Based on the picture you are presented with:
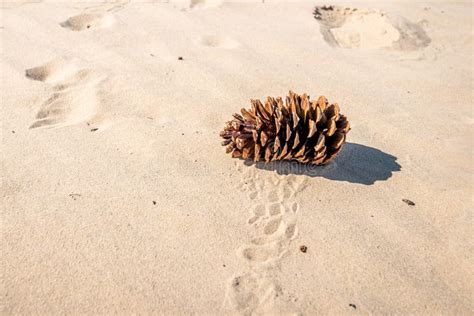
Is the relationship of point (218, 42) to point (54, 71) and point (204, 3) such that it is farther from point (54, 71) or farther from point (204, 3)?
point (54, 71)

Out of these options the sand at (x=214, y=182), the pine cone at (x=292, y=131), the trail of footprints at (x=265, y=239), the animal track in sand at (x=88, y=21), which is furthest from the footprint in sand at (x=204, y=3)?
the trail of footprints at (x=265, y=239)

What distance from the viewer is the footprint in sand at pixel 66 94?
2.42 meters

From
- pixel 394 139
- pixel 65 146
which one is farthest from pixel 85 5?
pixel 394 139

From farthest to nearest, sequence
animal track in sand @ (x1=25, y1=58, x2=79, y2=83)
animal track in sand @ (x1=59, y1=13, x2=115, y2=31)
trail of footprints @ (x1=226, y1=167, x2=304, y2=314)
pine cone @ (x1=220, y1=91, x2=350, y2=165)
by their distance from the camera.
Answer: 1. animal track in sand @ (x1=59, y1=13, x2=115, y2=31)
2. animal track in sand @ (x1=25, y1=58, x2=79, y2=83)
3. pine cone @ (x1=220, y1=91, x2=350, y2=165)
4. trail of footprints @ (x1=226, y1=167, x2=304, y2=314)

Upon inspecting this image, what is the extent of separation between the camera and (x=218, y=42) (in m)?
3.48

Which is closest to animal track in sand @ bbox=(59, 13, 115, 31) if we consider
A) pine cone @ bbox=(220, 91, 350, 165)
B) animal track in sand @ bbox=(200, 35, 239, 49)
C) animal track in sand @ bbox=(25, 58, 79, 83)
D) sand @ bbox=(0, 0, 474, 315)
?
sand @ bbox=(0, 0, 474, 315)

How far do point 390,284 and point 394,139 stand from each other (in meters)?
1.03

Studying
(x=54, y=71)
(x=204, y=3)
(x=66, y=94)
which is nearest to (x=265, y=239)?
(x=66, y=94)

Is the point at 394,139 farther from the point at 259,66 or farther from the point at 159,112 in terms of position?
the point at 159,112

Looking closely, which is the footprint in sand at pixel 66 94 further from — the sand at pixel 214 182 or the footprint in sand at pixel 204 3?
the footprint in sand at pixel 204 3

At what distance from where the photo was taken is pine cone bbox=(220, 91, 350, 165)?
6.52ft

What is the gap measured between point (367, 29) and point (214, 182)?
8.23 ft

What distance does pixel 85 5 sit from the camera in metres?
3.84

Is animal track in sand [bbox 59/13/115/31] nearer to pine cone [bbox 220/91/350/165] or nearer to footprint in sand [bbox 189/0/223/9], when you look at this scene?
footprint in sand [bbox 189/0/223/9]
